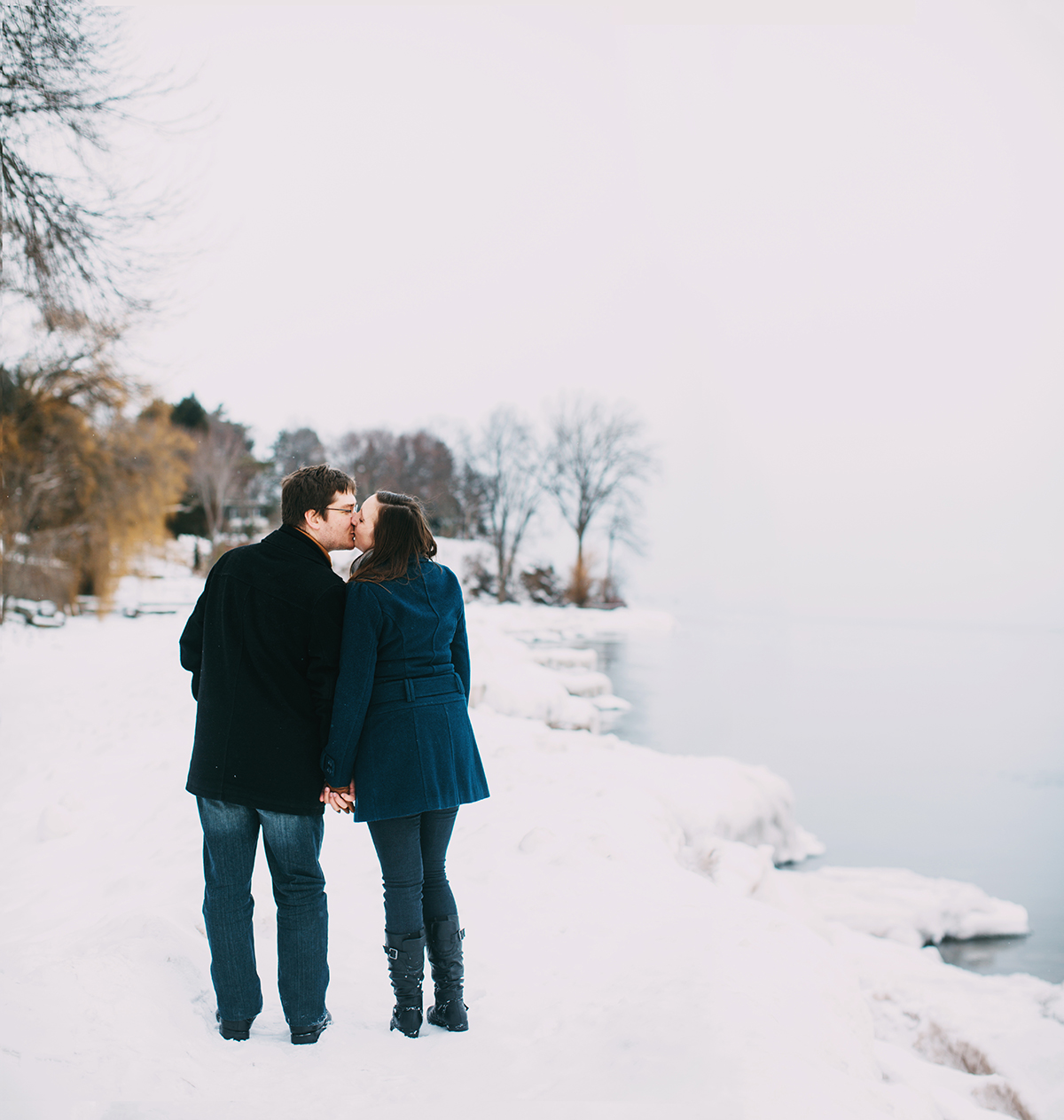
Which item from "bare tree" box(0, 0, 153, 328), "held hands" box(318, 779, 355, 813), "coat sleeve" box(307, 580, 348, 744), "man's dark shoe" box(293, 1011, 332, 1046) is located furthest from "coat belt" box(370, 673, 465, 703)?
"bare tree" box(0, 0, 153, 328)

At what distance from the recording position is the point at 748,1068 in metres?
2.10

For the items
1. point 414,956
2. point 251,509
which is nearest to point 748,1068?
point 414,956

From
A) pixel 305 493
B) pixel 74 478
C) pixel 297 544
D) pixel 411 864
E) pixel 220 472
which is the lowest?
pixel 411 864

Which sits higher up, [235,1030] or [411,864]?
[411,864]

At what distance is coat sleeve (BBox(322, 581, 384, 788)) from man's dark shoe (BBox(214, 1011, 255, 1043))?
689 mm

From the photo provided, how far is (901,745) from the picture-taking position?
14.0 metres

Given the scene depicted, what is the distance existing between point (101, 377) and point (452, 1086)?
8.01 meters

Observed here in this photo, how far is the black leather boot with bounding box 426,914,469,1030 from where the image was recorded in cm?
236

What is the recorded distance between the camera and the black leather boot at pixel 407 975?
2.28 metres

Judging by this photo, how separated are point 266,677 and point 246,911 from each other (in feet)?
2.20

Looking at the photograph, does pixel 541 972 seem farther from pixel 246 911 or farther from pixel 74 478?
pixel 74 478

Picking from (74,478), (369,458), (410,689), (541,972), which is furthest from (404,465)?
(410,689)

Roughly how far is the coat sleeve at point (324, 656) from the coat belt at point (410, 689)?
0.13 m

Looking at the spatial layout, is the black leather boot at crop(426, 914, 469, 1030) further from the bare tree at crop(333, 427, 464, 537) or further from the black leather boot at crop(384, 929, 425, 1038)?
the bare tree at crop(333, 427, 464, 537)
